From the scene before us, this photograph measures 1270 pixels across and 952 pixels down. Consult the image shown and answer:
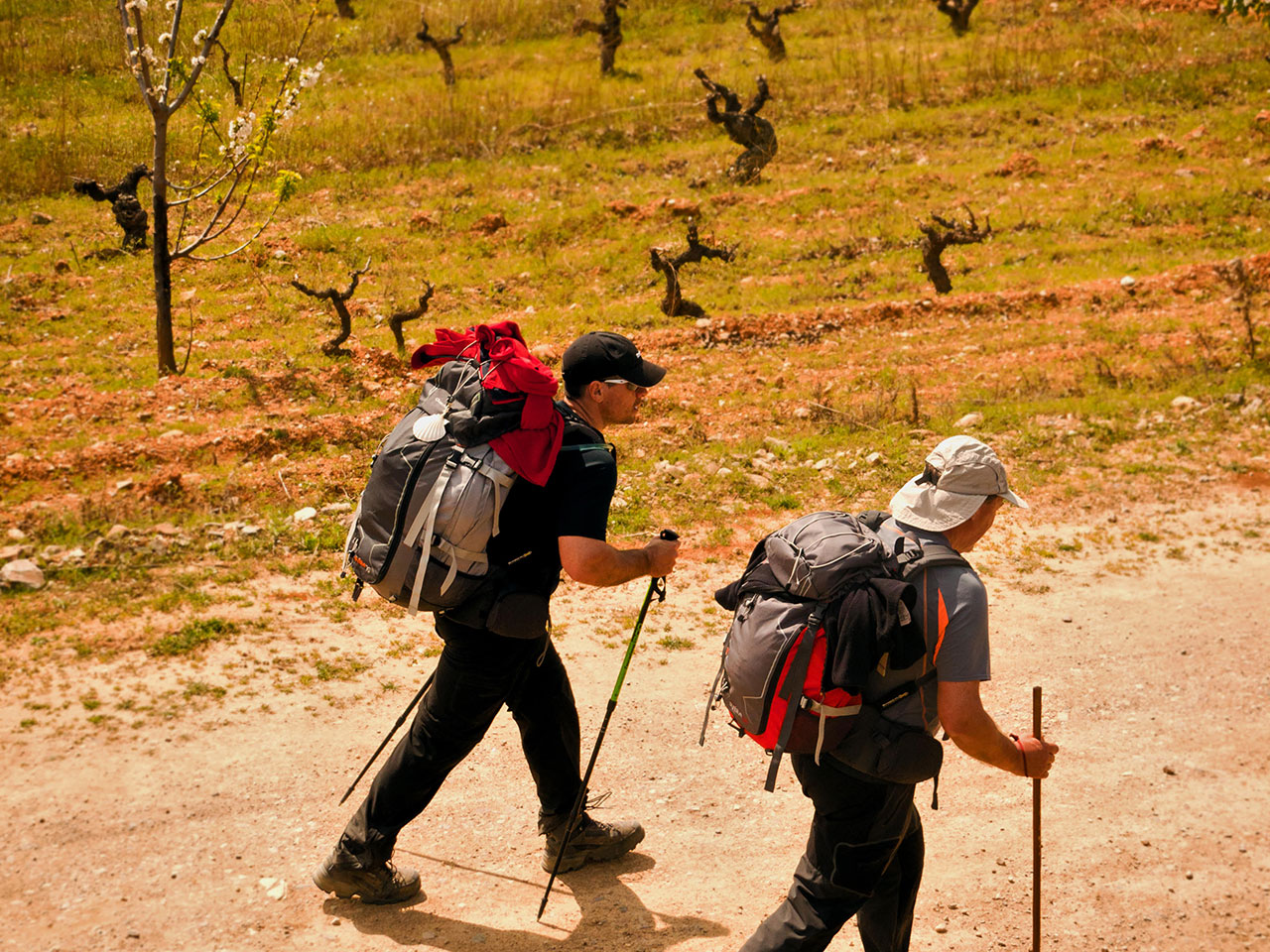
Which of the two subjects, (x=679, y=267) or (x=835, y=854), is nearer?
(x=835, y=854)

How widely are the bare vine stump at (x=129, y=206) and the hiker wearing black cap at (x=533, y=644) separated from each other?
38.3ft

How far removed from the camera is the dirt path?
3822 millimetres

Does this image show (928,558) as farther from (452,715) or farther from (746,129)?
(746,129)

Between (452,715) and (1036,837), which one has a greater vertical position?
(452,715)

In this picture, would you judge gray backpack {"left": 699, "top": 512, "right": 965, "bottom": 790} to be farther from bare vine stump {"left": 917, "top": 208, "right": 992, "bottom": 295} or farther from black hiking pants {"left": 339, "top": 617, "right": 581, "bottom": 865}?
bare vine stump {"left": 917, "top": 208, "right": 992, "bottom": 295}

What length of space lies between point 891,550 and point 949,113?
16.3 meters

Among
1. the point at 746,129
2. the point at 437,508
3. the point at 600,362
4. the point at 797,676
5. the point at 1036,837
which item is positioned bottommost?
the point at 1036,837

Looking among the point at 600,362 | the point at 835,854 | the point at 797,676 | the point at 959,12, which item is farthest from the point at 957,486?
the point at 959,12

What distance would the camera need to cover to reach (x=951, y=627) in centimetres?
277

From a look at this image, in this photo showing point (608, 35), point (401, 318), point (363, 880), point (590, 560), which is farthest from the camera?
point (608, 35)

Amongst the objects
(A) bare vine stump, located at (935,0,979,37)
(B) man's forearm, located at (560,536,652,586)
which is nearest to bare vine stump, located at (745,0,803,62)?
(A) bare vine stump, located at (935,0,979,37)

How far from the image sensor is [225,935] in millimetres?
3709

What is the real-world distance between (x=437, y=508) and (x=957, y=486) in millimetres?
1471

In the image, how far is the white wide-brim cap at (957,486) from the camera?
9.42ft
